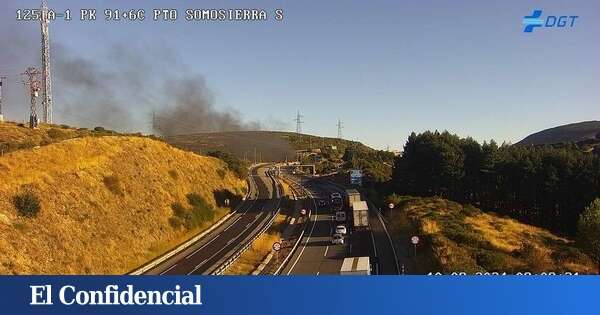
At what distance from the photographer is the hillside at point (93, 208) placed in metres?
37.2

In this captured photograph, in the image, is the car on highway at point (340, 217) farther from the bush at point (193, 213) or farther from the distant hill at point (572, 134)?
the distant hill at point (572, 134)

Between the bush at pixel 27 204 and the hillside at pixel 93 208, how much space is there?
10 cm

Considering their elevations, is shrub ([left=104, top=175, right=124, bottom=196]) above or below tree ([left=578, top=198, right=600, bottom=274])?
above

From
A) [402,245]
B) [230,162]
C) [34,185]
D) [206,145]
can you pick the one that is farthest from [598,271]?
[206,145]

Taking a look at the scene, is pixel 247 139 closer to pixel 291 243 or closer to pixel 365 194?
pixel 365 194

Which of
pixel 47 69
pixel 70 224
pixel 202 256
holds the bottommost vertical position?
pixel 202 256

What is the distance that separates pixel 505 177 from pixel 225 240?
130ft

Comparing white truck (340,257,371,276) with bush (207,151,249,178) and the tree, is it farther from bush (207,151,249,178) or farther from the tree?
bush (207,151,249,178)

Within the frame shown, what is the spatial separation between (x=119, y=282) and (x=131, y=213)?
3594cm

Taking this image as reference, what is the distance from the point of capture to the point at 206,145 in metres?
141

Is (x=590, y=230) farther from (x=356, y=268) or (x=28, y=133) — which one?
(x=28, y=133)

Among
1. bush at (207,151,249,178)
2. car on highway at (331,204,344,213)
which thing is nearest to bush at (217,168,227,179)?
bush at (207,151,249,178)

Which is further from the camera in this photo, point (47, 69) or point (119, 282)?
point (47, 69)

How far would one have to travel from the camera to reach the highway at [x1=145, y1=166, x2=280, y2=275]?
138ft
